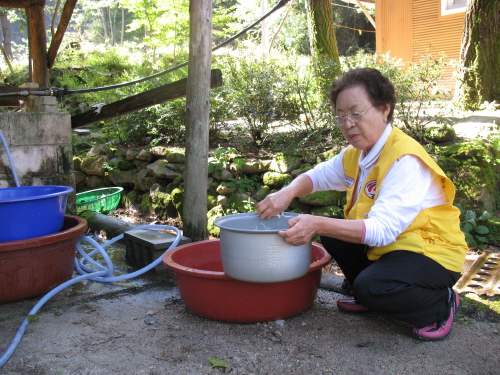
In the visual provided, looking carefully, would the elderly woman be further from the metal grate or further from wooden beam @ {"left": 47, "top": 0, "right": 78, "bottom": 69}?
wooden beam @ {"left": 47, "top": 0, "right": 78, "bottom": 69}

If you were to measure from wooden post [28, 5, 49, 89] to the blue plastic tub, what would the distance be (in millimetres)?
2895

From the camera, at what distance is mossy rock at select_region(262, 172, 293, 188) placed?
454 cm

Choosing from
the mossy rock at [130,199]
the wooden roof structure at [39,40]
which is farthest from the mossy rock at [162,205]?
the wooden roof structure at [39,40]

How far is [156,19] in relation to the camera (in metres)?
15.6

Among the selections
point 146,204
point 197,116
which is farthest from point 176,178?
point 197,116

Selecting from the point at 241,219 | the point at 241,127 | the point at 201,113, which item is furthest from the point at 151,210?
the point at 241,219

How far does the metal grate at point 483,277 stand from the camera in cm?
277

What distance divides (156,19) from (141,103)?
1294 centimetres

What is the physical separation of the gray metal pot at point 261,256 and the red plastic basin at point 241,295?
13 cm

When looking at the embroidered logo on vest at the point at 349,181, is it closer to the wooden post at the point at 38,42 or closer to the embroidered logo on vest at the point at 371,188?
the embroidered logo on vest at the point at 371,188

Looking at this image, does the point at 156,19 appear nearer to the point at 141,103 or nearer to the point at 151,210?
the point at 151,210

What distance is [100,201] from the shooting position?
5.53m

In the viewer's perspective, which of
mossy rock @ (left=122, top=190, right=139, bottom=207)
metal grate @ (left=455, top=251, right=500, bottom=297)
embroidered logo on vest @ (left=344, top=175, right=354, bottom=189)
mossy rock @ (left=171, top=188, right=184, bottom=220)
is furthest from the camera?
mossy rock @ (left=122, top=190, right=139, bottom=207)

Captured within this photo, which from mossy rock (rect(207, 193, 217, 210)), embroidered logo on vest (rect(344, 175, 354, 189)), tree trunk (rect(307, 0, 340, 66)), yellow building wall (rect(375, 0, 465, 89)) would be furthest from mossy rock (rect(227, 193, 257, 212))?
yellow building wall (rect(375, 0, 465, 89))
